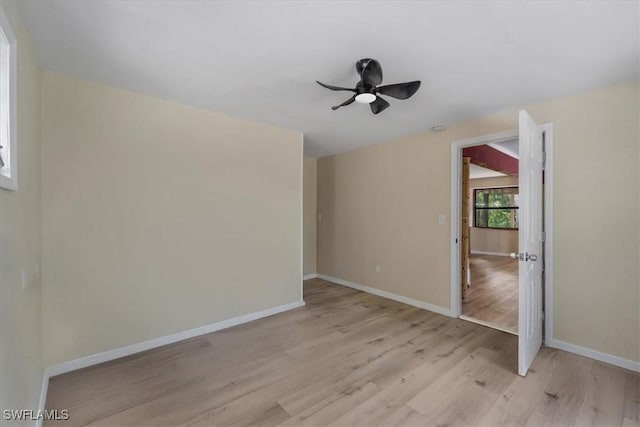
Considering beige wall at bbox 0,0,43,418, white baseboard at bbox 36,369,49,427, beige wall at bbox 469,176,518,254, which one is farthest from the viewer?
beige wall at bbox 469,176,518,254

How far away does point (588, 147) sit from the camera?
7.98ft

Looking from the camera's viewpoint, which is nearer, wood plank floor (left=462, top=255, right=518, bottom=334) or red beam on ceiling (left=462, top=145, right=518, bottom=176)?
wood plank floor (left=462, top=255, right=518, bottom=334)

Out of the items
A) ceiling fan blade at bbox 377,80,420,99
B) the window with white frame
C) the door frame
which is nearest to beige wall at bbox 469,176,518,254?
the door frame

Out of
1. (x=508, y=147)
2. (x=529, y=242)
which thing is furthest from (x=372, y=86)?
(x=508, y=147)

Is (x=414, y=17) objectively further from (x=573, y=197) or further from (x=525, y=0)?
(x=573, y=197)

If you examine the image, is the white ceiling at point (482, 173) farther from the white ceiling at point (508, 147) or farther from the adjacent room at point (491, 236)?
the white ceiling at point (508, 147)

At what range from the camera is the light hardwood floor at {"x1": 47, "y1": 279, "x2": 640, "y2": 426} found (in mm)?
1744

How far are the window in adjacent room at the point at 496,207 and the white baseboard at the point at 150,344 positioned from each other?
755 centimetres

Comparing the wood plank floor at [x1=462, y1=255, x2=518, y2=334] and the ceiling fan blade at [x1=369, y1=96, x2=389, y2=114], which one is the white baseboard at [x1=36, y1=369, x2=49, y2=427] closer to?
the ceiling fan blade at [x1=369, y1=96, x2=389, y2=114]

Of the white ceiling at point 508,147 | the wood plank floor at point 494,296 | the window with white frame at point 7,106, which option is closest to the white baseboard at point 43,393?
the window with white frame at point 7,106

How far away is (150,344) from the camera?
8.46 feet

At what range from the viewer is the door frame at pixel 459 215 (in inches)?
103

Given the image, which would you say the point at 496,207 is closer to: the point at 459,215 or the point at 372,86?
the point at 459,215

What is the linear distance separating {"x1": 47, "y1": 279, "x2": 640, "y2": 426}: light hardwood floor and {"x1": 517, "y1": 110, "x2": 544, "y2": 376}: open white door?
0.23 metres
